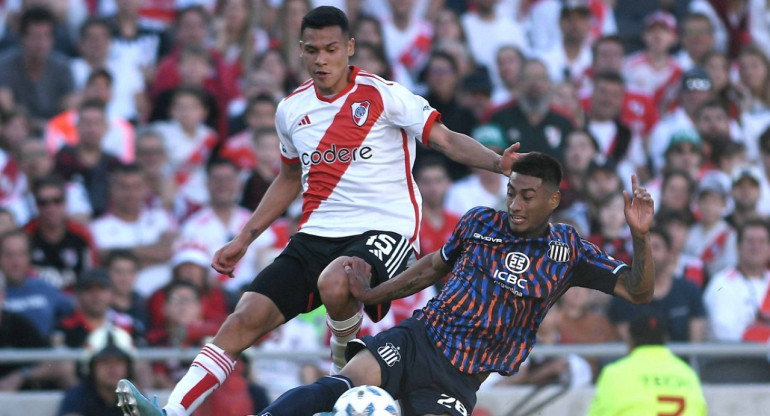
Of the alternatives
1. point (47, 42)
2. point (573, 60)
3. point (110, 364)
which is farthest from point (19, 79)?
point (573, 60)

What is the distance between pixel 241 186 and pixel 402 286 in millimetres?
5055

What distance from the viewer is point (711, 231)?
13086mm

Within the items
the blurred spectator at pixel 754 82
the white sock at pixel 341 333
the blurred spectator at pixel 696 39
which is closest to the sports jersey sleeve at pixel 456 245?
the white sock at pixel 341 333

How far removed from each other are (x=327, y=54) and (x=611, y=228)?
16.3ft

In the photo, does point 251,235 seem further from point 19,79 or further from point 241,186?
point 19,79

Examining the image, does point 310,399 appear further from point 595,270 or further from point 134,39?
point 134,39

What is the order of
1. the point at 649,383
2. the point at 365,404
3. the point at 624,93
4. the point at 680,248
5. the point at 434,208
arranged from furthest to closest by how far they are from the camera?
the point at 624,93
the point at 680,248
the point at 434,208
the point at 649,383
the point at 365,404

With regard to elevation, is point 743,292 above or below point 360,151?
below

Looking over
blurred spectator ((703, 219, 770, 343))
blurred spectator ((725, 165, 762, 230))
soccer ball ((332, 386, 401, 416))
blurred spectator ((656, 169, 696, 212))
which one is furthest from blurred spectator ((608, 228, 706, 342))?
soccer ball ((332, 386, 401, 416))

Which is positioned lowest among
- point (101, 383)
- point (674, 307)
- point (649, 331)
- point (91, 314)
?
point (674, 307)

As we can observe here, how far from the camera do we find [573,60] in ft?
49.8

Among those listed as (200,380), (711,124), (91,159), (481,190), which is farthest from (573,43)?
(200,380)

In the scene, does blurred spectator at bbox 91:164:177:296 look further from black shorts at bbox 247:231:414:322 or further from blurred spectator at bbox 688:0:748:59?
blurred spectator at bbox 688:0:748:59

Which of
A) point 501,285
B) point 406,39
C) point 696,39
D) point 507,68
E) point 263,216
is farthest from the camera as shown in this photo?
point 696,39
